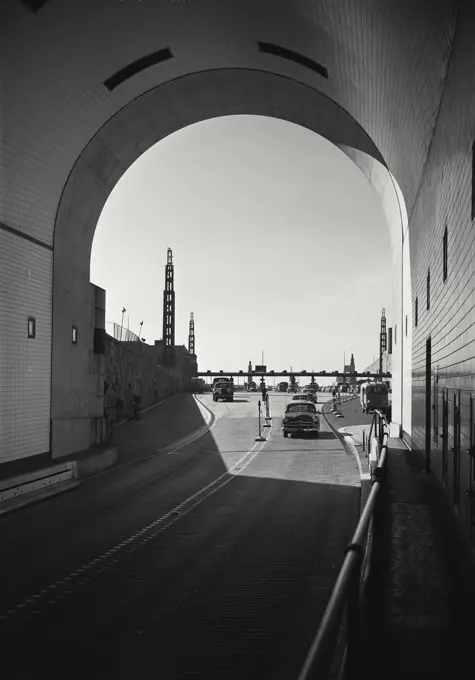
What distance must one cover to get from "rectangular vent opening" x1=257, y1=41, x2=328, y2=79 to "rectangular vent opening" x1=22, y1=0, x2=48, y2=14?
6.14 meters

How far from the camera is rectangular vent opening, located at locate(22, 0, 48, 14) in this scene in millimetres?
14562

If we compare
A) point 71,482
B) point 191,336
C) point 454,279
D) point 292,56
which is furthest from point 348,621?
point 191,336

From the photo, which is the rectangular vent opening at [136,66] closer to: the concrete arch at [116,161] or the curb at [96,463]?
the concrete arch at [116,161]

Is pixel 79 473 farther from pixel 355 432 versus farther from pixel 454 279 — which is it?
pixel 355 432

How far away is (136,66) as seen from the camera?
19.8 metres

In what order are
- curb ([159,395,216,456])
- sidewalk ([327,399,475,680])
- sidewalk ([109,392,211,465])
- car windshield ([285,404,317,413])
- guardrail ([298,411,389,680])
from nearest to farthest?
guardrail ([298,411,389,680]) < sidewalk ([327,399,475,680]) < sidewalk ([109,392,211,465]) < curb ([159,395,216,456]) < car windshield ([285,404,317,413])

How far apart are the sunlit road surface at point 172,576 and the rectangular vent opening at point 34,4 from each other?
10.4m

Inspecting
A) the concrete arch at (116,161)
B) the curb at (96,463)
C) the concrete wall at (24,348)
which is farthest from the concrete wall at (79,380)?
the concrete wall at (24,348)

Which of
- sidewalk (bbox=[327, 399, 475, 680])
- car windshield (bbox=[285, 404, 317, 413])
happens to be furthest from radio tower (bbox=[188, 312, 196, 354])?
sidewalk (bbox=[327, 399, 475, 680])

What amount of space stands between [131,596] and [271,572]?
7.44ft

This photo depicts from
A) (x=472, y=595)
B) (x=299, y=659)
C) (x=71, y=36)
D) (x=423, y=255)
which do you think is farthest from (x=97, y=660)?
(x=71, y=36)

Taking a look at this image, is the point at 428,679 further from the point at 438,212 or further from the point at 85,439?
the point at 85,439

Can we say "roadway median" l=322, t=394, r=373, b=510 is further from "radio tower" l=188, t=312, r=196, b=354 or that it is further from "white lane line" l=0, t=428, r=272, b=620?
"radio tower" l=188, t=312, r=196, b=354

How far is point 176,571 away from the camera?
10633 millimetres
